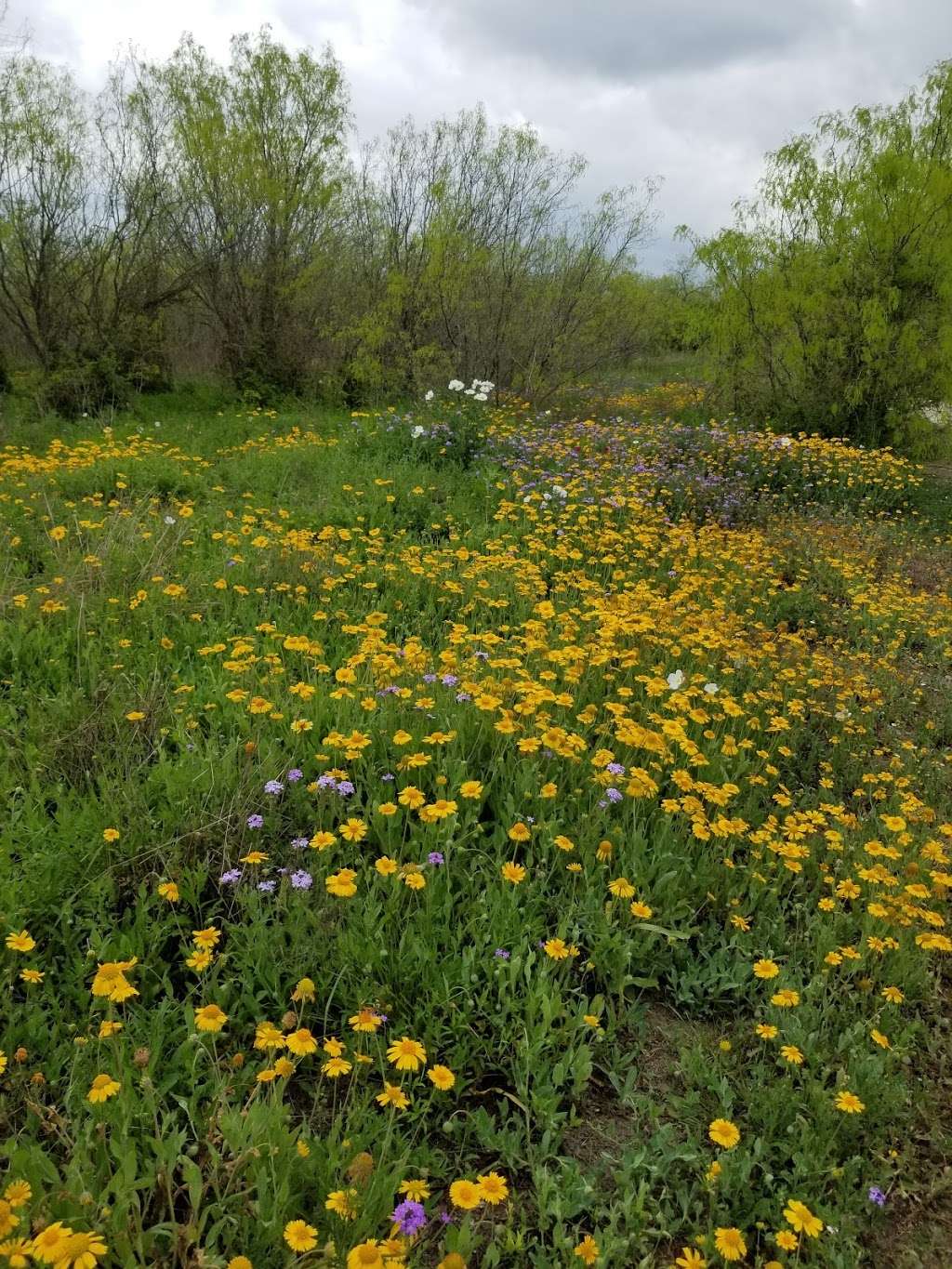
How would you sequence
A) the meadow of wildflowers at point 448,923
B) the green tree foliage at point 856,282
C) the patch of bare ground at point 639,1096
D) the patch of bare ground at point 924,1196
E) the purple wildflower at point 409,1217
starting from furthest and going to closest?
the green tree foliage at point 856,282 < the patch of bare ground at point 639,1096 < the patch of bare ground at point 924,1196 < the meadow of wildflowers at point 448,923 < the purple wildflower at point 409,1217

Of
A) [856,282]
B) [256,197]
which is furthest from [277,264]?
[856,282]

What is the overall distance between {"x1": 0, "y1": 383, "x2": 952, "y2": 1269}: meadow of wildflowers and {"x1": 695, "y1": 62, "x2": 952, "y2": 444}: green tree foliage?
7.78m

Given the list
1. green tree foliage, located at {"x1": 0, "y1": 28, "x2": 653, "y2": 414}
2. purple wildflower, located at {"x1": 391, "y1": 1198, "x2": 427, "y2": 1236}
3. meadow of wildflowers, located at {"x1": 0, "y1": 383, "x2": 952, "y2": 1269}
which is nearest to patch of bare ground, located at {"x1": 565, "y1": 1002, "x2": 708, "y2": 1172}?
meadow of wildflowers, located at {"x1": 0, "y1": 383, "x2": 952, "y2": 1269}

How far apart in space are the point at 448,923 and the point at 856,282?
11857 millimetres

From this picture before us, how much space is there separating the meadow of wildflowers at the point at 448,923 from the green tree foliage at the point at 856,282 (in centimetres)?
778

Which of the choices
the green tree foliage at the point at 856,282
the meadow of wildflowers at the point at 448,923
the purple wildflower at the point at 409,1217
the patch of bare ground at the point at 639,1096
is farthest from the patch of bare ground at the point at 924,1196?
the green tree foliage at the point at 856,282

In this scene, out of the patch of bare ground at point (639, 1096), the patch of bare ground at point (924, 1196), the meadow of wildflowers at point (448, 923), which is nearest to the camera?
the meadow of wildflowers at point (448, 923)

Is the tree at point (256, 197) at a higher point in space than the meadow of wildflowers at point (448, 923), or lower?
higher

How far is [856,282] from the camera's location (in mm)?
10883

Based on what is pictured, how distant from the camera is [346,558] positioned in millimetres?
4984

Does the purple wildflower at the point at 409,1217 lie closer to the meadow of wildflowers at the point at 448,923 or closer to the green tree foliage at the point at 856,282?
the meadow of wildflowers at the point at 448,923

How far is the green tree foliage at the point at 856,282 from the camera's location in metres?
10.5

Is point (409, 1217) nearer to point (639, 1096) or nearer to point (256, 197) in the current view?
point (639, 1096)

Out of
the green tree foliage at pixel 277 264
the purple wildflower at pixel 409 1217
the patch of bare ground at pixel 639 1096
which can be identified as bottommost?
the patch of bare ground at pixel 639 1096
